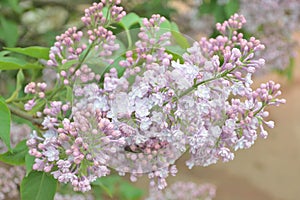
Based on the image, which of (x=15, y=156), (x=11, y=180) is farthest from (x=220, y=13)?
(x=15, y=156)

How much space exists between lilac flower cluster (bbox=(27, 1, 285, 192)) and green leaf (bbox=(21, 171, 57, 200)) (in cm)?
4

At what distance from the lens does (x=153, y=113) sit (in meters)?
0.80

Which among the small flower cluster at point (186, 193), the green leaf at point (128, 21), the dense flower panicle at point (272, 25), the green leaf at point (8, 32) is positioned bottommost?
the green leaf at point (8, 32)

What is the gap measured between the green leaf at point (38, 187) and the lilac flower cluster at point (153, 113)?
0.13 feet

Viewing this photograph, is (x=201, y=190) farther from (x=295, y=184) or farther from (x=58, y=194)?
(x=295, y=184)

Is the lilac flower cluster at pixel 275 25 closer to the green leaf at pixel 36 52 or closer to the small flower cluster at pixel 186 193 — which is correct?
the small flower cluster at pixel 186 193

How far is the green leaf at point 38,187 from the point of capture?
938mm

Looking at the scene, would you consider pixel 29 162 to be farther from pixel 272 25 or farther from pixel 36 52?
pixel 272 25

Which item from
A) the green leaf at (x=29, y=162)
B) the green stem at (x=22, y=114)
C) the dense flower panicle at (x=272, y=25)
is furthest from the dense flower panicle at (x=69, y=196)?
the dense flower panicle at (x=272, y=25)


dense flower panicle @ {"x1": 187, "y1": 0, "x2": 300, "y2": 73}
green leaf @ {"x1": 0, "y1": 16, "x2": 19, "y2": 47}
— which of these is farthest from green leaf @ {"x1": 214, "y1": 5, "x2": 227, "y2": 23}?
green leaf @ {"x1": 0, "y1": 16, "x2": 19, "y2": 47}

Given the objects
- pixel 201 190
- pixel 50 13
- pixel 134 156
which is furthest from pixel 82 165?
pixel 50 13

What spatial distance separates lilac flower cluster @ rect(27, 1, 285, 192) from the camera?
31.9 inches

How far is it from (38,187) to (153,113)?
0.86 feet

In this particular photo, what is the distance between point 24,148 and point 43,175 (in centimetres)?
8
